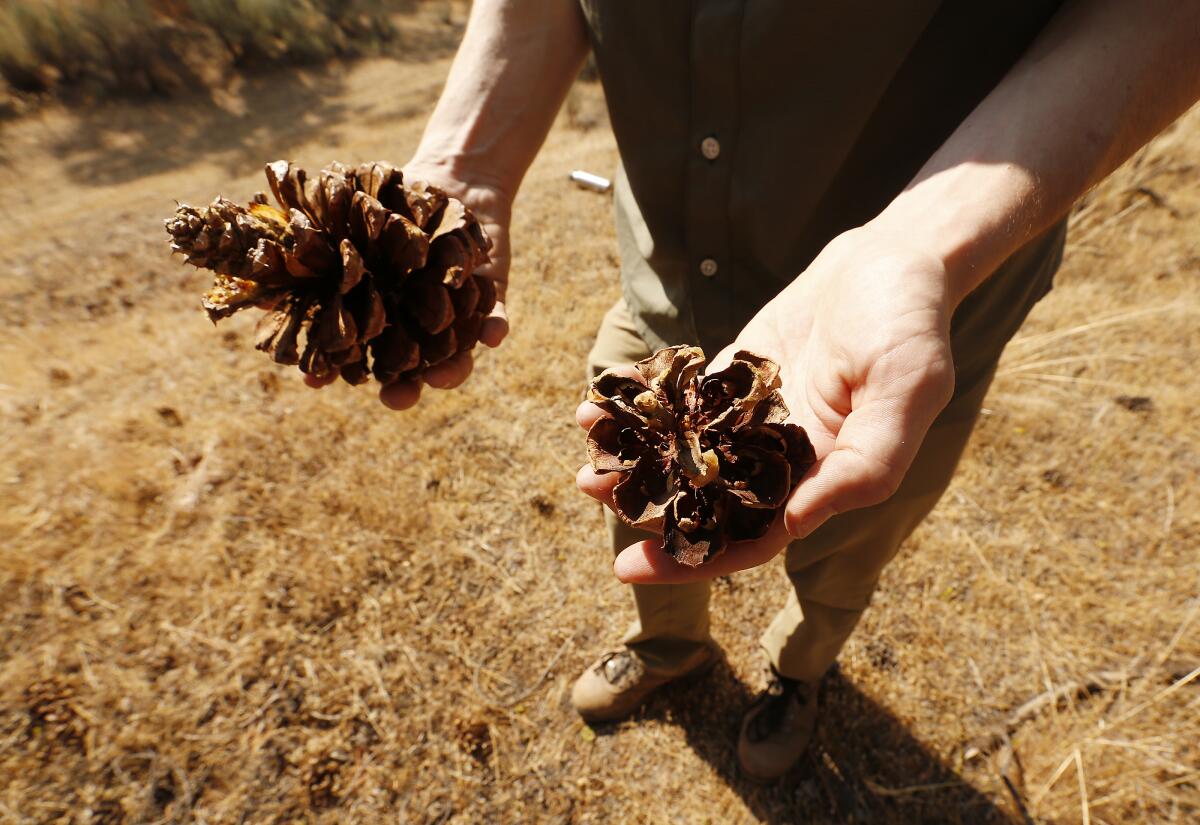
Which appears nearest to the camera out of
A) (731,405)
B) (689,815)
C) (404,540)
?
(731,405)

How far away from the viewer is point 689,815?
249 centimetres

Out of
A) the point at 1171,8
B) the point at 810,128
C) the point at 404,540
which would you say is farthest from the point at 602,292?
the point at 1171,8

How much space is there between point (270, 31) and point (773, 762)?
38.2ft

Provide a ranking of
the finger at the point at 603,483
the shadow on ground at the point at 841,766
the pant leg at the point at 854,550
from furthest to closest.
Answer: the shadow on ground at the point at 841,766
the pant leg at the point at 854,550
the finger at the point at 603,483

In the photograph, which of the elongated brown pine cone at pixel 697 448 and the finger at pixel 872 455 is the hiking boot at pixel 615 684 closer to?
the elongated brown pine cone at pixel 697 448

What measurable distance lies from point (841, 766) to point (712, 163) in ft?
7.63

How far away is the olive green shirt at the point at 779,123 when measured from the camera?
1339mm

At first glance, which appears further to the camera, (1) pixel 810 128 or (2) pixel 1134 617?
(2) pixel 1134 617

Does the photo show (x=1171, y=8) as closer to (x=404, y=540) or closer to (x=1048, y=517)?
(x=1048, y=517)

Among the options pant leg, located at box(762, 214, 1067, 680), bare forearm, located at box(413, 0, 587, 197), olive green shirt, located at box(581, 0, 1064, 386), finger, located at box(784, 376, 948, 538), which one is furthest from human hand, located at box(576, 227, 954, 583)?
bare forearm, located at box(413, 0, 587, 197)

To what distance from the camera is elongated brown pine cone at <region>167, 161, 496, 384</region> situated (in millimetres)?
1646

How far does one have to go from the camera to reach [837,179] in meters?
1.57

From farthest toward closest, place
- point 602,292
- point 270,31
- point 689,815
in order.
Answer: point 270,31 → point 602,292 → point 689,815

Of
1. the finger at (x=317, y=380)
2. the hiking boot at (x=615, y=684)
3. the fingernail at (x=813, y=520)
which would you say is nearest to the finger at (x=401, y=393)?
the finger at (x=317, y=380)
